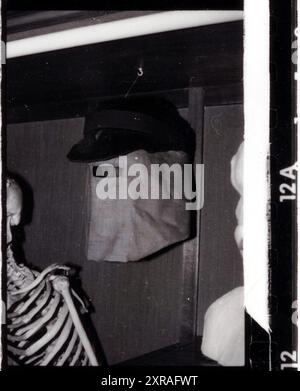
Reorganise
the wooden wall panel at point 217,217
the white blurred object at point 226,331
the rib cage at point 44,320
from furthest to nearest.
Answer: the rib cage at point 44,320, the wooden wall panel at point 217,217, the white blurred object at point 226,331

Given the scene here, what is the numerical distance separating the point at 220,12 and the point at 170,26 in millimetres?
78

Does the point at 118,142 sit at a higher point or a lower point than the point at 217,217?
higher

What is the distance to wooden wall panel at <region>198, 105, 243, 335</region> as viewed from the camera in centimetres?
75

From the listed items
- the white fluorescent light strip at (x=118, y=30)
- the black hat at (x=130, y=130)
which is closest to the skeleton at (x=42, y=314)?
the black hat at (x=130, y=130)

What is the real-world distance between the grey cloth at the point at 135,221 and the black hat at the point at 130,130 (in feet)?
0.05

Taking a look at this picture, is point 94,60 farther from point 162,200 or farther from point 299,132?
point 299,132

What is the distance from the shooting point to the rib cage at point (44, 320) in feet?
2.90

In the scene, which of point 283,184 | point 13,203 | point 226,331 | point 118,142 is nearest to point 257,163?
point 283,184

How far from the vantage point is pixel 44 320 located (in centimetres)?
96

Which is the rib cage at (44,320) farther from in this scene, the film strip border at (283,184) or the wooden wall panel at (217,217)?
the film strip border at (283,184)

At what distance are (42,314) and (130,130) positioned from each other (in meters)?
0.43

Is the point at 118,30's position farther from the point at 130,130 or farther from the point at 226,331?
the point at 226,331

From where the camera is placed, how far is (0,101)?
572 mm
